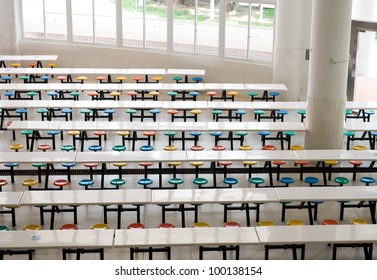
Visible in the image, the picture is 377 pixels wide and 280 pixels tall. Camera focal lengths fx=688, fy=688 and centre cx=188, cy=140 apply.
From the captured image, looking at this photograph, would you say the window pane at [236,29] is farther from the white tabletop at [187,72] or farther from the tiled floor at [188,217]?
the tiled floor at [188,217]

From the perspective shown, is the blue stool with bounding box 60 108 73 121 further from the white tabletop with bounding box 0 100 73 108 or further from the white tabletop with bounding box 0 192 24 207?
the white tabletop with bounding box 0 192 24 207

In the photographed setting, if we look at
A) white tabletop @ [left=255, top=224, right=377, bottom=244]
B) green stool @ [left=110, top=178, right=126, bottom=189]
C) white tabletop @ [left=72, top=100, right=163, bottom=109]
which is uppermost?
white tabletop @ [left=72, top=100, right=163, bottom=109]

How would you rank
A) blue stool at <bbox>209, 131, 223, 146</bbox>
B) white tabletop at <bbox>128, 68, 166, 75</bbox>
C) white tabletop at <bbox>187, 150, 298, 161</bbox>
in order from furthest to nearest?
white tabletop at <bbox>128, 68, 166, 75</bbox> < blue stool at <bbox>209, 131, 223, 146</bbox> < white tabletop at <bbox>187, 150, 298, 161</bbox>

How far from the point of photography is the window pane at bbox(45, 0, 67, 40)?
64.0 feet

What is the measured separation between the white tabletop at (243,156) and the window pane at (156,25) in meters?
7.91

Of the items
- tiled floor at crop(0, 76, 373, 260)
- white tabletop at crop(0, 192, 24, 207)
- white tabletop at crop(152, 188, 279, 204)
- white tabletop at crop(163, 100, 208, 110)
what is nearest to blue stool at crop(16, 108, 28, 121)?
tiled floor at crop(0, 76, 373, 260)

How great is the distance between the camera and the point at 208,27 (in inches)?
710

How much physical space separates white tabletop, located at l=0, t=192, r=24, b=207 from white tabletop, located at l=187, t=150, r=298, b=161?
287 cm

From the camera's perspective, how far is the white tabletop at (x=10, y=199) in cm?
935

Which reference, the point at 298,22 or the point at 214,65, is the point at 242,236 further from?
the point at 214,65

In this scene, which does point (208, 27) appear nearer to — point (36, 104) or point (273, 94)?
point (273, 94)

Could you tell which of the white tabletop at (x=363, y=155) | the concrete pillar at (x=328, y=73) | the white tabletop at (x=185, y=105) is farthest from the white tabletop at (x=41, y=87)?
the white tabletop at (x=363, y=155)

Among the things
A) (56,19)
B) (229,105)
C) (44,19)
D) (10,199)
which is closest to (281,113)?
(229,105)

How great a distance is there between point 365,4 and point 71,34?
826cm
